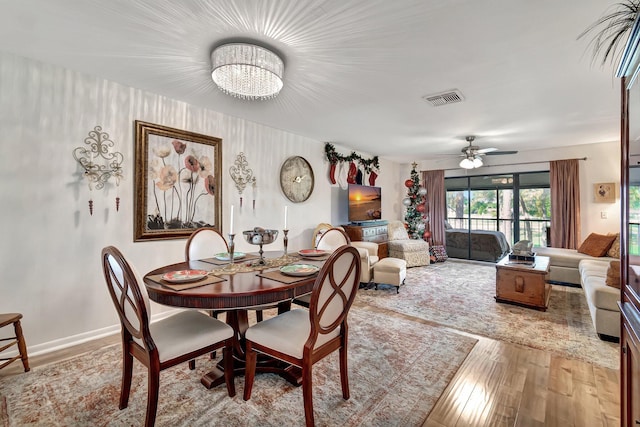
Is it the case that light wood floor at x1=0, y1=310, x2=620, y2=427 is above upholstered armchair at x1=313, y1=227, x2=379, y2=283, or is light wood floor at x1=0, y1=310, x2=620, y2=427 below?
below

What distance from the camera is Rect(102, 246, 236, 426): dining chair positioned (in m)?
1.47

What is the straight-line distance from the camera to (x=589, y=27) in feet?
6.10

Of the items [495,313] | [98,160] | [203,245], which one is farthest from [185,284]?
[495,313]

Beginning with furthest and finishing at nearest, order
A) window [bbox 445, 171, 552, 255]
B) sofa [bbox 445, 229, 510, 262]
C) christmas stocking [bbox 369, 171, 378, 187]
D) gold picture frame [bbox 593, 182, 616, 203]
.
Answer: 1. christmas stocking [bbox 369, 171, 378, 187]
2. sofa [bbox 445, 229, 510, 262]
3. window [bbox 445, 171, 552, 255]
4. gold picture frame [bbox 593, 182, 616, 203]

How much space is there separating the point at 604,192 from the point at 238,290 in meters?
6.57

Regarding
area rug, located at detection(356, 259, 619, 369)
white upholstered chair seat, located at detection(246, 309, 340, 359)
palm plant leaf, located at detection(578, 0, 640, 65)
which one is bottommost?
area rug, located at detection(356, 259, 619, 369)

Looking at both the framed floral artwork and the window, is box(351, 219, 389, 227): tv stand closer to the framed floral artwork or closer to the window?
the window

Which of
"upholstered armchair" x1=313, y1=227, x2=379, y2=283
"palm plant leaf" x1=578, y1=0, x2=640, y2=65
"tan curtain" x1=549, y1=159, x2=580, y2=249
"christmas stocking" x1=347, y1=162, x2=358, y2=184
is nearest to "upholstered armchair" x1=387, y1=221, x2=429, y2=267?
"upholstered armchair" x1=313, y1=227, x2=379, y2=283

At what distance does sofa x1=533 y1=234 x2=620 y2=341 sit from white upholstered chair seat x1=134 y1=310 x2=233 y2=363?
330 centimetres

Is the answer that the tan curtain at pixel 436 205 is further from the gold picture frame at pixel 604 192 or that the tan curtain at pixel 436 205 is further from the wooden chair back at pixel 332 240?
the wooden chair back at pixel 332 240

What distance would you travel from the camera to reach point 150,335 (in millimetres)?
1539

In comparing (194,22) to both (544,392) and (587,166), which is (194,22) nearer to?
(544,392)

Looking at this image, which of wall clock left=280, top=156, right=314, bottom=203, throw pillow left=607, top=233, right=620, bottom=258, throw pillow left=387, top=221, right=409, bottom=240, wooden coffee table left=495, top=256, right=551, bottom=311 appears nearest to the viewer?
wooden coffee table left=495, top=256, right=551, bottom=311

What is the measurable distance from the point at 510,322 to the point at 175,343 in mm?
3248
